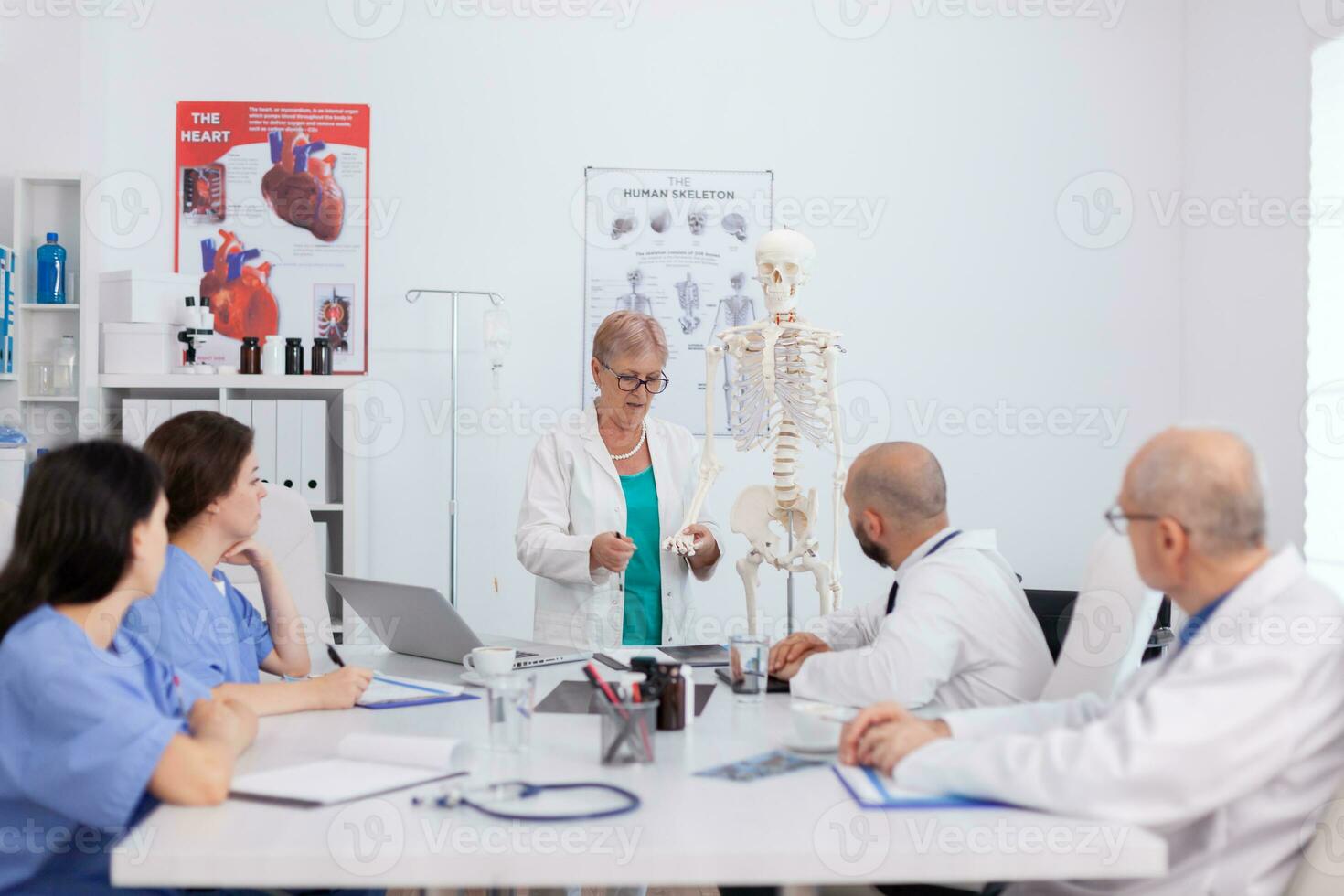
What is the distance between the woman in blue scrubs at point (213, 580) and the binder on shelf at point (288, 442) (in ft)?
5.41

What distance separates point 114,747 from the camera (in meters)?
1.44

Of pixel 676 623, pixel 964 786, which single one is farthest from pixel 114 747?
pixel 676 623

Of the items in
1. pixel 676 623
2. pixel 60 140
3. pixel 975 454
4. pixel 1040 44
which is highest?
pixel 1040 44

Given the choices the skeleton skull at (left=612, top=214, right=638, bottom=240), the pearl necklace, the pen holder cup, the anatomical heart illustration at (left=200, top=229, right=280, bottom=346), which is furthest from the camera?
the skeleton skull at (left=612, top=214, right=638, bottom=240)

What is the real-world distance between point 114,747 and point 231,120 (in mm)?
3464

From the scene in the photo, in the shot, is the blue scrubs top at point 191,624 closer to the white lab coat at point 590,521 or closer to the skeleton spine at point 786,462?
the white lab coat at point 590,521

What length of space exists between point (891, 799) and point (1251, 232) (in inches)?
138

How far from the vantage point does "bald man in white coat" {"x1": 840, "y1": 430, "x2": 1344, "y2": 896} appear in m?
1.40

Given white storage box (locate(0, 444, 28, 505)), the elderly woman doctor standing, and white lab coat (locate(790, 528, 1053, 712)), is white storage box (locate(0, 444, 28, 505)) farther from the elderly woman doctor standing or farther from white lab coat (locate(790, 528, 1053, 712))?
white lab coat (locate(790, 528, 1053, 712))

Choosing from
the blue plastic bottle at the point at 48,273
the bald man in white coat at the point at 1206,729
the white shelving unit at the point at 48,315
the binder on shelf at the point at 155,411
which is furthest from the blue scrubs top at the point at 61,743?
the blue plastic bottle at the point at 48,273

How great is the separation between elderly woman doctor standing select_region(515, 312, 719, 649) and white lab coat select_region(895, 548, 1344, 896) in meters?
1.53

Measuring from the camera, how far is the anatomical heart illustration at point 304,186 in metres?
4.38

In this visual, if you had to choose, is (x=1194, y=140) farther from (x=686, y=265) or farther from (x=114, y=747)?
(x=114, y=747)

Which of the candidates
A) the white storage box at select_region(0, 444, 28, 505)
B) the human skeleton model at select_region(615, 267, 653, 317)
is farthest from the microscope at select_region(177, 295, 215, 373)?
the human skeleton model at select_region(615, 267, 653, 317)
